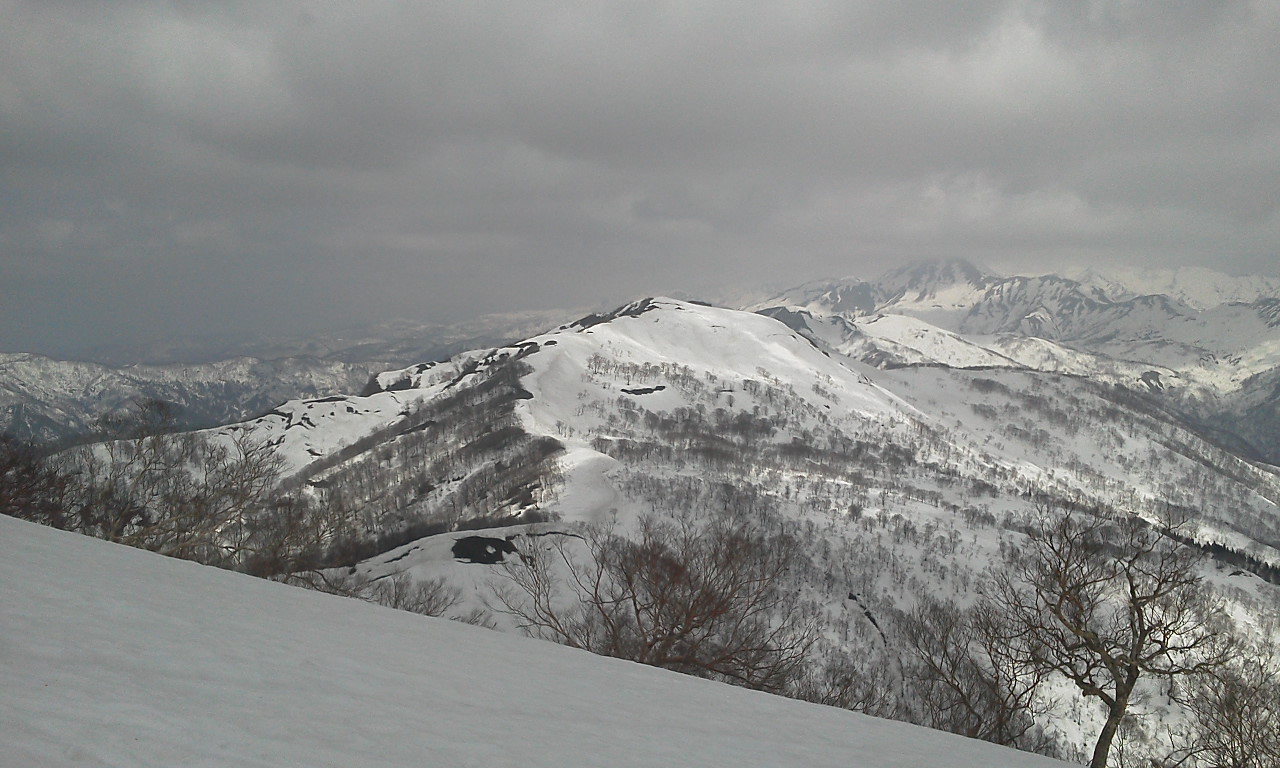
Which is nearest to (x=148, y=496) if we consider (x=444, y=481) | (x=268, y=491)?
(x=268, y=491)

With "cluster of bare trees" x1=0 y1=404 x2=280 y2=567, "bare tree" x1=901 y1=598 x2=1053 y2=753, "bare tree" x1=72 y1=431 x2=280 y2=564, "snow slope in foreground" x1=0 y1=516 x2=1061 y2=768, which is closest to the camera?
"snow slope in foreground" x1=0 y1=516 x2=1061 y2=768

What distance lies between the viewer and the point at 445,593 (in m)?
46.0

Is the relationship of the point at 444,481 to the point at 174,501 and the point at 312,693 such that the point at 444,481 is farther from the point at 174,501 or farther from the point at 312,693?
the point at 312,693

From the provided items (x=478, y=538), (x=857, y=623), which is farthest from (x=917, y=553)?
(x=478, y=538)

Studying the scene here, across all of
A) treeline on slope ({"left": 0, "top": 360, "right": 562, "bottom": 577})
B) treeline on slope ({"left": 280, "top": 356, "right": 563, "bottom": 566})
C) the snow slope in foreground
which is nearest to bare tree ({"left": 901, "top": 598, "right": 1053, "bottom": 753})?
the snow slope in foreground

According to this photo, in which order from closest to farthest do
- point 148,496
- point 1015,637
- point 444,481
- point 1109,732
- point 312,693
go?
1. point 312,693
2. point 1109,732
3. point 1015,637
4. point 148,496
5. point 444,481

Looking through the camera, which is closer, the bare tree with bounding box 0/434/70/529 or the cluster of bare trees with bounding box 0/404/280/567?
the bare tree with bounding box 0/434/70/529

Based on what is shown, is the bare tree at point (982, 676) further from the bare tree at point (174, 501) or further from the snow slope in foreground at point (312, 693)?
the bare tree at point (174, 501)

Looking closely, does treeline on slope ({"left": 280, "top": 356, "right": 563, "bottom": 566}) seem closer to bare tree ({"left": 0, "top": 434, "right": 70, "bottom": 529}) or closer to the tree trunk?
bare tree ({"left": 0, "top": 434, "right": 70, "bottom": 529})

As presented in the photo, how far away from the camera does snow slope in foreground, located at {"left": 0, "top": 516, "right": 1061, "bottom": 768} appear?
4543 millimetres

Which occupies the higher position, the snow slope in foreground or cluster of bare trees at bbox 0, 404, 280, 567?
the snow slope in foreground

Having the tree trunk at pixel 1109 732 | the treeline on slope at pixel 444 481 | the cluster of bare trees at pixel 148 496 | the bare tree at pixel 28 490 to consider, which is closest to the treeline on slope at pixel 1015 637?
the tree trunk at pixel 1109 732

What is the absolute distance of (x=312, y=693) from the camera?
20.4ft

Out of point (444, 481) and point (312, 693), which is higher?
point (312, 693)
